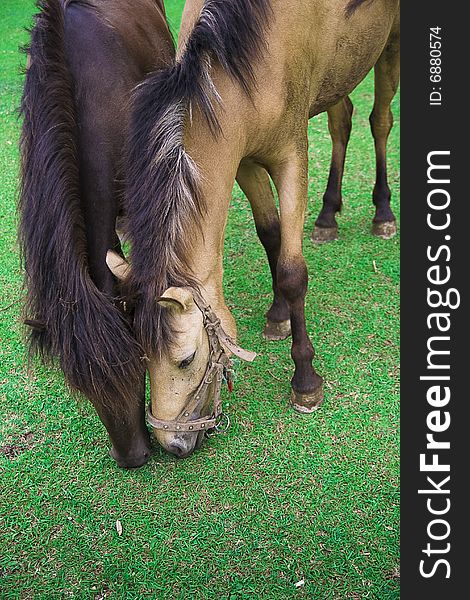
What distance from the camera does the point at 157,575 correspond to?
2.50m

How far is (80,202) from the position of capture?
237 cm

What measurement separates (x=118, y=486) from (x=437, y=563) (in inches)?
52.3

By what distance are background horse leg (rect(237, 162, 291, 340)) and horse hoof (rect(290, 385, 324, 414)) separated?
0.56 meters

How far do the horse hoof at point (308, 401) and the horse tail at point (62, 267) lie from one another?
1029mm

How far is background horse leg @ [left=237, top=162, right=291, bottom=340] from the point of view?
3.42m

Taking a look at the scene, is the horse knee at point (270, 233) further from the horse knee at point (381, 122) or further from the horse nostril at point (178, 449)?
the horse knee at point (381, 122)

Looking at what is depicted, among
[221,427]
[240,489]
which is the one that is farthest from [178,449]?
[221,427]

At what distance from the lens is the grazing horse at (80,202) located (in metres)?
2.23

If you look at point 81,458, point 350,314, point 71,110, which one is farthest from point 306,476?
point 71,110

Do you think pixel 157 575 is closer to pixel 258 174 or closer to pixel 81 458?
pixel 81 458

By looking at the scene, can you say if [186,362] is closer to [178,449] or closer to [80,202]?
[178,449]

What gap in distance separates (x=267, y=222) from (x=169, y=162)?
125cm

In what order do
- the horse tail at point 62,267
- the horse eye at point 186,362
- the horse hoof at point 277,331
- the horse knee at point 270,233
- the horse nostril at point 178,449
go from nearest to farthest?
the horse tail at point 62,267 → the horse eye at point 186,362 → the horse nostril at point 178,449 → the horse knee at point 270,233 → the horse hoof at point 277,331

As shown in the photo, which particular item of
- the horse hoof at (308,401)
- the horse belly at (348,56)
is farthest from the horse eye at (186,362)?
the horse belly at (348,56)
